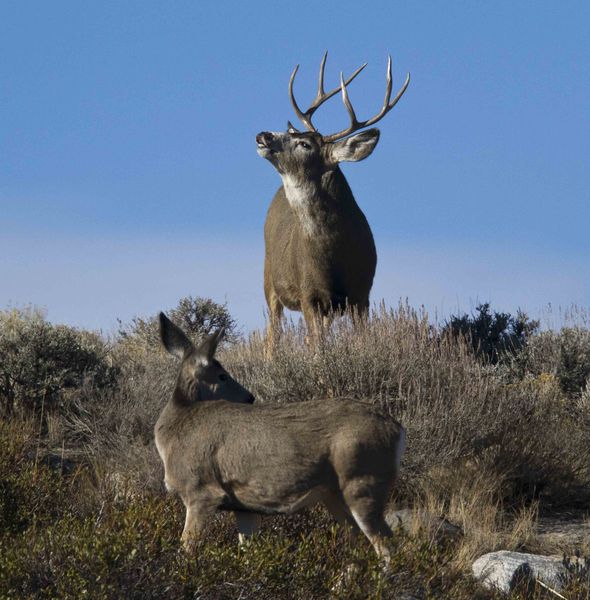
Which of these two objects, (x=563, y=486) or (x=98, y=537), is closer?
(x=98, y=537)

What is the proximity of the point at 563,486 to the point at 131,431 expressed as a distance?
3860 millimetres

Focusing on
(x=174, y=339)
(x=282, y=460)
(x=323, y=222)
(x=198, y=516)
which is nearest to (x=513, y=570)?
(x=282, y=460)

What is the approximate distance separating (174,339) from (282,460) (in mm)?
1520

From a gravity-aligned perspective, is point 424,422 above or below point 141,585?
above

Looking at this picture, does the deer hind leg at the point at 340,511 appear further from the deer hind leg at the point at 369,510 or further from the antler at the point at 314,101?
the antler at the point at 314,101

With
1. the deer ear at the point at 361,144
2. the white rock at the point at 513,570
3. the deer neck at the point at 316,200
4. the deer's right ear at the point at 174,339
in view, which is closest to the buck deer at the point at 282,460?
the deer's right ear at the point at 174,339

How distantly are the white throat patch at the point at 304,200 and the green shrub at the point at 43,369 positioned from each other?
10.3 ft

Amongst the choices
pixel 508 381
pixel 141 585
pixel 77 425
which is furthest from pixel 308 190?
pixel 141 585

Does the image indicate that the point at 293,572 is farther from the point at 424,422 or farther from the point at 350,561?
the point at 424,422

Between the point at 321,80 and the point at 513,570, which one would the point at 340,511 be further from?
the point at 321,80

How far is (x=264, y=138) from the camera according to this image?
48.6 feet

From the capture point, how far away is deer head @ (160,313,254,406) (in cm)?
771

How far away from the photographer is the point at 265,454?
6.94 meters

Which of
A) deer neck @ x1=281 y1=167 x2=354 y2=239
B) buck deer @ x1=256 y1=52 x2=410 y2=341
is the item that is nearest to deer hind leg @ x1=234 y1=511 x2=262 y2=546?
buck deer @ x1=256 y1=52 x2=410 y2=341
